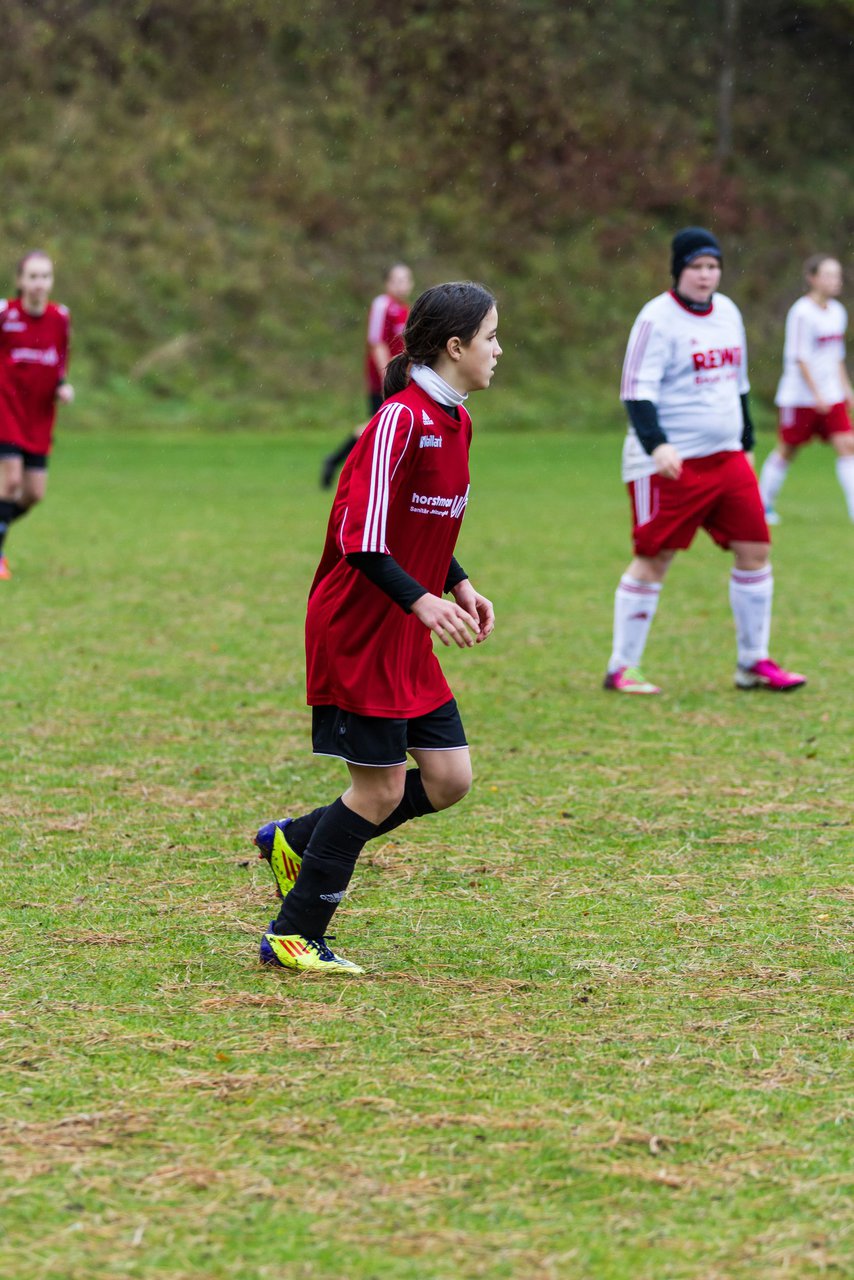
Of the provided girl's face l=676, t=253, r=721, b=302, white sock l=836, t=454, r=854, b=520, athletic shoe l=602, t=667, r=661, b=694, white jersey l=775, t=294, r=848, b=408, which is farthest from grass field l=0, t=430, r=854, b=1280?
white jersey l=775, t=294, r=848, b=408

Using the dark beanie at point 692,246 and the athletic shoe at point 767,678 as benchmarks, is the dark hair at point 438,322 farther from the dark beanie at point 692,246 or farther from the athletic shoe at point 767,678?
the athletic shoe at point 767,678

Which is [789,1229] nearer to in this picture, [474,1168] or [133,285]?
[474,1168]

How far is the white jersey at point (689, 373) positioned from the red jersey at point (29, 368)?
16.8ft

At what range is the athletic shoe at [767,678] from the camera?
8.04 meters

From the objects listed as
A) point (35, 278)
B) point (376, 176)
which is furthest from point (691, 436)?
point (376, 176)

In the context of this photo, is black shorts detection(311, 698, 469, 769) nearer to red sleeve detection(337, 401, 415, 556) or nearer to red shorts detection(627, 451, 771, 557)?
red sleeve detection(337, 401, 415, 556)

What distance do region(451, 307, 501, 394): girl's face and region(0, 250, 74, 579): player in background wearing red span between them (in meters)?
7.70

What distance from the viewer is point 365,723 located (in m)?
4.00

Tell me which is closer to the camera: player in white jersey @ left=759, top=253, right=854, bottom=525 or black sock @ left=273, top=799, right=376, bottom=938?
black sock @ left=273, top=799, right=376, bottom=938

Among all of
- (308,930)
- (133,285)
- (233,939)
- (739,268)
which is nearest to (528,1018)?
(308,930)

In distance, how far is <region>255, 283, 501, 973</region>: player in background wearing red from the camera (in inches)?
156

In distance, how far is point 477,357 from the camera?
405 centimetres

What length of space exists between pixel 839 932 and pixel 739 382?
407cm

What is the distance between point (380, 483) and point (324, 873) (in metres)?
0.96
